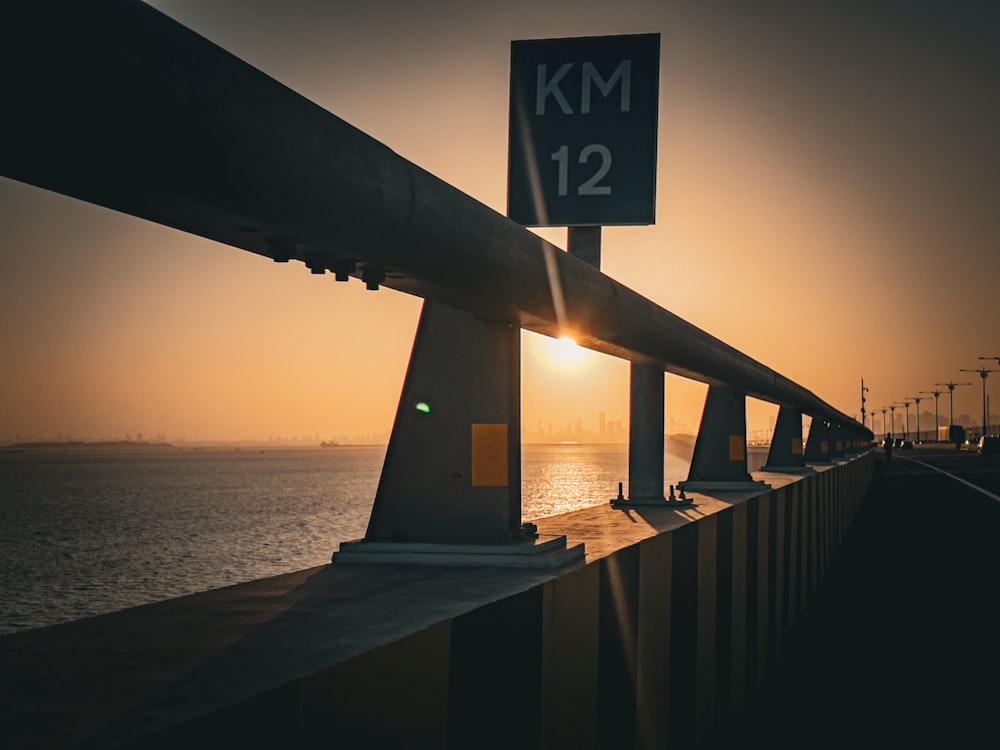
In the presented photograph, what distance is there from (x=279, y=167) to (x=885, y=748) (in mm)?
5076

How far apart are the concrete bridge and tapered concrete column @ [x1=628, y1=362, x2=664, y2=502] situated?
10.1 ft

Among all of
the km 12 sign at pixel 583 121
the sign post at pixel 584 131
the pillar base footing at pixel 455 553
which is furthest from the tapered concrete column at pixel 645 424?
the pillar base footing at pixel 455 553

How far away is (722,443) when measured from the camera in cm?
1194

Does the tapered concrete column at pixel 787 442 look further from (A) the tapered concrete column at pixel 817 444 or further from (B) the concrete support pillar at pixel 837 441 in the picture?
(B) the concrete support pillar at pixel 837 441

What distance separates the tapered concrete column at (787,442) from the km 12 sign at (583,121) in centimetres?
1117

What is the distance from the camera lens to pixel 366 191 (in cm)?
277

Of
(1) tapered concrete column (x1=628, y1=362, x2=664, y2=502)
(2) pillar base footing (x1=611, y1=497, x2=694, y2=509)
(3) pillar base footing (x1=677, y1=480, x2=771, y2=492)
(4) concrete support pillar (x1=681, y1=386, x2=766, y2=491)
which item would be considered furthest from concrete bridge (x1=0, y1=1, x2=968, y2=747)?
(4) concrete support pillar (x1=681, y1=386, x2=766, y2=491)

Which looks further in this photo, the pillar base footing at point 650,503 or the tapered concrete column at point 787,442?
the tapered concrete column at point 787,442

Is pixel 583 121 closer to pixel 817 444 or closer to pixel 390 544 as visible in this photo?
pixel 390 544

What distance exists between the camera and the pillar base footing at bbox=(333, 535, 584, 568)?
4.27 meters

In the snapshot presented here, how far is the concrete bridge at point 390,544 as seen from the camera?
6.57 feet

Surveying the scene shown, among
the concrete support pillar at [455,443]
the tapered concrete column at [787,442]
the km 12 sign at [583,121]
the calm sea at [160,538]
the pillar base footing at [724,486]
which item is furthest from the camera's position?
the calm sea at [160,538]

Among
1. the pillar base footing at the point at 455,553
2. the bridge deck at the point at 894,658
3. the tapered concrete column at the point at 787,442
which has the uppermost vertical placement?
the tapered concrete column at the point at 787,442

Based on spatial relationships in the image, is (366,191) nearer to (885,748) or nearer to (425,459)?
(425,459)
